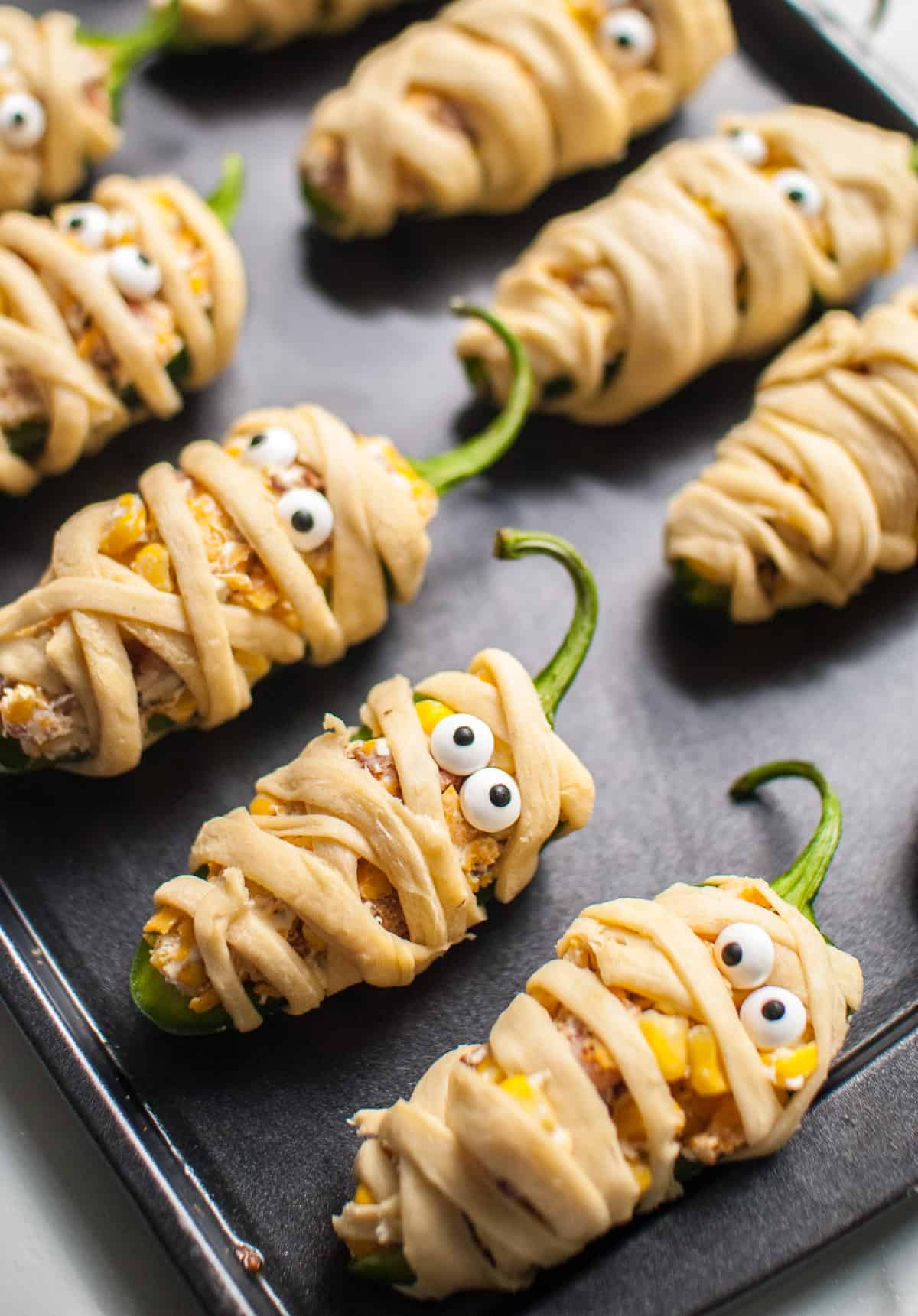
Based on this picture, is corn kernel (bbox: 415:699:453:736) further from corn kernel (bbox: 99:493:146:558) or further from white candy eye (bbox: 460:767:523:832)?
corn kernel (bbox: 99:493:146:558)

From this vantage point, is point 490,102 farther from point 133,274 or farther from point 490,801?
point 490,801

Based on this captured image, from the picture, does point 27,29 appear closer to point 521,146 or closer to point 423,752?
point 521,146

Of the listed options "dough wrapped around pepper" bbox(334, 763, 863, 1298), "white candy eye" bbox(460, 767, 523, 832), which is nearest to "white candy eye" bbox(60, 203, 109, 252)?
"white candy eye" bbox(460, 767, 523, 832)

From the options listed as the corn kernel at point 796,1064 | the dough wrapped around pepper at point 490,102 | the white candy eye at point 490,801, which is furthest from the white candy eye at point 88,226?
the corn kernel at point 796,1064

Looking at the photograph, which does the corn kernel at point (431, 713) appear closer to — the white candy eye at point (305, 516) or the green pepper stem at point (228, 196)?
the white candy eye at point (305, 516)

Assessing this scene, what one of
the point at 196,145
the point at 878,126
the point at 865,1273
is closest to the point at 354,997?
the point at 865,1273

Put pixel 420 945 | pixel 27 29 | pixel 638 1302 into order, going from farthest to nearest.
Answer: pixel 27 29 < pixel 420 945 < pixel 638 1302

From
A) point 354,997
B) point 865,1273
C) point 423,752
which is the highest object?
point 423,752

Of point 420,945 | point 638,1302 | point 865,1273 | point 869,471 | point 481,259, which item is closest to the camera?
point 638,1302
